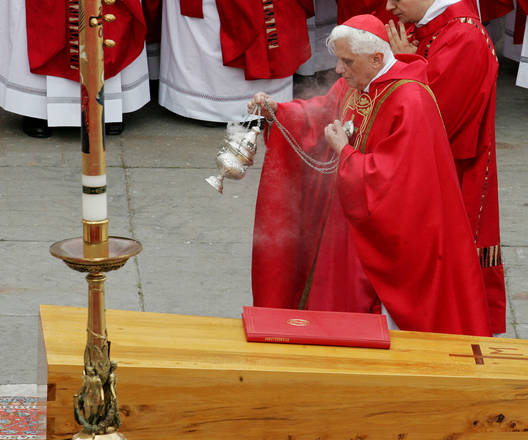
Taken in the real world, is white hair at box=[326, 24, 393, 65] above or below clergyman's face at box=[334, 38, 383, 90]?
above

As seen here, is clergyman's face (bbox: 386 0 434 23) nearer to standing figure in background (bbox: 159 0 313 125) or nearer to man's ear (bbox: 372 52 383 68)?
man's ear (bbox: 372 52 383 68)

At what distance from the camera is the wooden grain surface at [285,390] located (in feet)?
10.2

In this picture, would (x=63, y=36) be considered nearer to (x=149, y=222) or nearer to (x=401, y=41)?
(x=149, y=222)

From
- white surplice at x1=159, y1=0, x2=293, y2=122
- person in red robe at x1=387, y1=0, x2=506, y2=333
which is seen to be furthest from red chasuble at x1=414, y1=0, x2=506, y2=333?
white surplice at x1=159, y1=0, x2=293, y2=122

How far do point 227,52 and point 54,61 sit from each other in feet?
Result: 3.97

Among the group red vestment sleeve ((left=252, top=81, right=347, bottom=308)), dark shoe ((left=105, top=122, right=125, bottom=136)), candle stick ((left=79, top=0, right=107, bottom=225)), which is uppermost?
candle stick ((left=79, top=0, right=107, bottom=225))

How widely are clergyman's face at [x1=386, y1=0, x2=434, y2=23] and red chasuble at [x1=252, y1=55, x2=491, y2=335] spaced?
1.25 feet

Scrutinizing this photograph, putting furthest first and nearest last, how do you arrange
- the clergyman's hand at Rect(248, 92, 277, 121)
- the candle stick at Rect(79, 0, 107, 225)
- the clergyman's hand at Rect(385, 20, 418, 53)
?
the clergyman's hand at Rect(385, 20, 418, 53), the clergyman's hand at Rect(248, 92, 277, 121), the candle stick at Rect(79, 0, 107, 225)

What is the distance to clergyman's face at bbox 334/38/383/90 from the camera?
3.88 metres

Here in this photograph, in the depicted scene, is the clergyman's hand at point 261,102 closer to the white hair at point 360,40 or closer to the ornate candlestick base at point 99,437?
the white hair at point 360,40

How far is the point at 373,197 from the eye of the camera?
3.82m

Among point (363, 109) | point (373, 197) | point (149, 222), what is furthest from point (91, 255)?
point (149, 222)

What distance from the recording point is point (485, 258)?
15.5ft

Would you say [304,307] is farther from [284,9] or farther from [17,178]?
[284,9]
